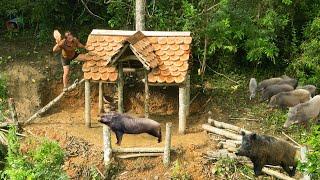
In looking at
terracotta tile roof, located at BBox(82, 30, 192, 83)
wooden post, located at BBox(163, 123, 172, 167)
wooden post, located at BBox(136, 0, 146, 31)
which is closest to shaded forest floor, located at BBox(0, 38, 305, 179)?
wooden post, located at BBox(163, 123, 172, 167)

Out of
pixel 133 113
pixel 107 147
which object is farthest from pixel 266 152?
pixel 133 113

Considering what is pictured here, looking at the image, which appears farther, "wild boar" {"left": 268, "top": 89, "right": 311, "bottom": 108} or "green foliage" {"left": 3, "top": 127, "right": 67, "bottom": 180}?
"wild boar" {"left": 268, "top": 89, "right": 311, "bottom": 108}

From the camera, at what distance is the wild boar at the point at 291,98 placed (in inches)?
561

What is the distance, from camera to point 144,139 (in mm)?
13367

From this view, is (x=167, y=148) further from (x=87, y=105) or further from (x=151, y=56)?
(x=87, y=105)

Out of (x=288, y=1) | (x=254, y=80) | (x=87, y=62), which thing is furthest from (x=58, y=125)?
(x=288, y=1)

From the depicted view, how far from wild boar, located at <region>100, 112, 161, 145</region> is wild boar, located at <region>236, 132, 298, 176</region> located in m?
2.19

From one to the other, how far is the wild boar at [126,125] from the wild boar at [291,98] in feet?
Answer: 11.3

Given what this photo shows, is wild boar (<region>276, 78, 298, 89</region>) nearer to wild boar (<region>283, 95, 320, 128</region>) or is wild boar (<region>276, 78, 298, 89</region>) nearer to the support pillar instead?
wild boar (<region>283, 95, 320, 128</region>)

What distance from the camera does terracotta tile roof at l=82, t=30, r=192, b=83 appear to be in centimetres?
1309

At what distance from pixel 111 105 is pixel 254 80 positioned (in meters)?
3.98

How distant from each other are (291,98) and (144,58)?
13.0ft

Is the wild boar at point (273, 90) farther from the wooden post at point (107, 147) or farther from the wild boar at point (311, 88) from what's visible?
the wooden post at point (107, 147)

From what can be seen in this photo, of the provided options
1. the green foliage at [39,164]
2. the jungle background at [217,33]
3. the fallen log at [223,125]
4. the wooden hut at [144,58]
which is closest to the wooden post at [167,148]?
the wooden hut at [144,58]
